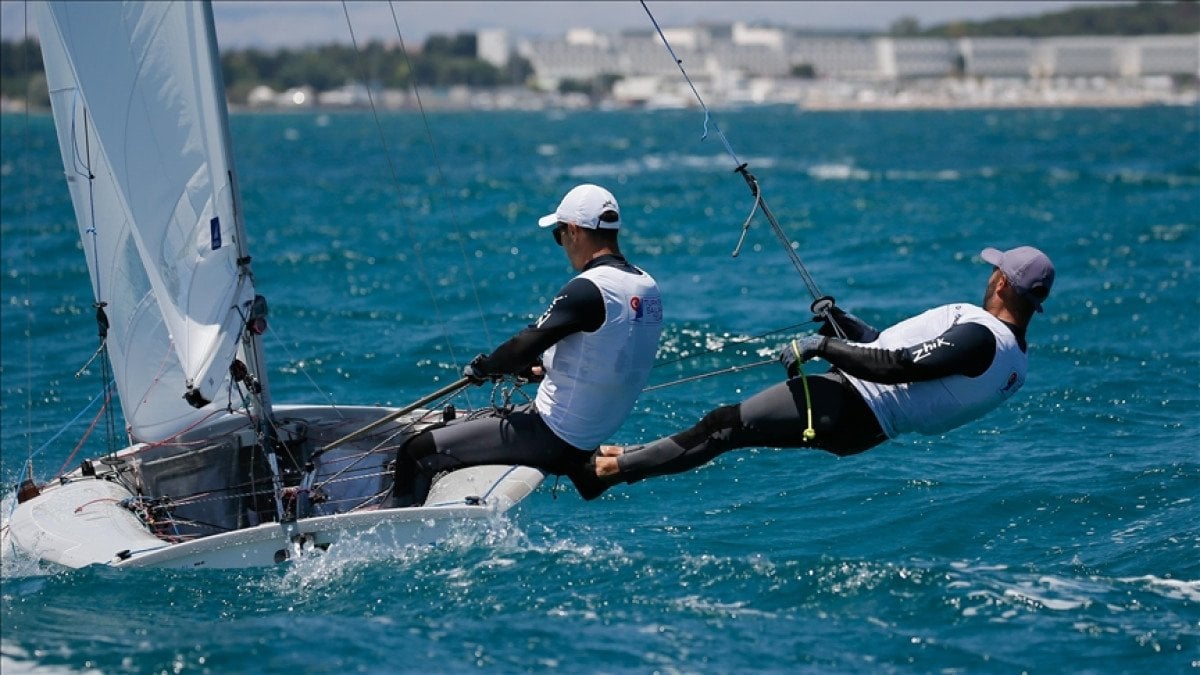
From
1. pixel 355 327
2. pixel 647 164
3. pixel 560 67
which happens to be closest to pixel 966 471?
pixel 355 327

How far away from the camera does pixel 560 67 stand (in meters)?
182

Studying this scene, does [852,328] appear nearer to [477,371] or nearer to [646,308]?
[646,308]

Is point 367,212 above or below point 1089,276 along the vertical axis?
above

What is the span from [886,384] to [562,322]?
132 centimetres

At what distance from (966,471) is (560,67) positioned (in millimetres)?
177417

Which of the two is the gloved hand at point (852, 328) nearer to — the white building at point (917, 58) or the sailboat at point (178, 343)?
the sailboat at point (178, 343)

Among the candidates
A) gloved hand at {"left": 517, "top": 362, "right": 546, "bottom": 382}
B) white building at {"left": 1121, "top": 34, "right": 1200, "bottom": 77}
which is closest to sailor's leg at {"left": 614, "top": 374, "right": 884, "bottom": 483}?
gloved hand at {"left": 517, "top": 362, "right": 546, "bottom": 382}

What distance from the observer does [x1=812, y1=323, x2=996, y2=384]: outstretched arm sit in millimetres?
6004

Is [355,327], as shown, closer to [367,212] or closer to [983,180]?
[367,212]

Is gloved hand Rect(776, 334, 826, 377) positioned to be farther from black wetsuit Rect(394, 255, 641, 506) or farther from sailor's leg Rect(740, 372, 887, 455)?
black wetsuit Rect(394, 255, 641, 506)

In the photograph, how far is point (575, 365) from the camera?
6.22 metres

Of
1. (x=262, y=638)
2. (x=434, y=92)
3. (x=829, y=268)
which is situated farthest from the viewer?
(x=434, y=92)

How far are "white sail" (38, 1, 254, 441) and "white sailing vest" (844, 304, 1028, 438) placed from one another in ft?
9.08

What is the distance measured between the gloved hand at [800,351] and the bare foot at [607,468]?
85cm
